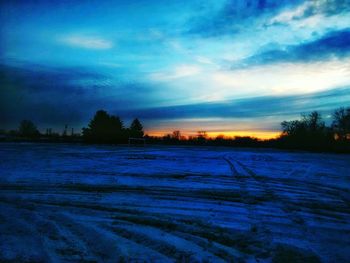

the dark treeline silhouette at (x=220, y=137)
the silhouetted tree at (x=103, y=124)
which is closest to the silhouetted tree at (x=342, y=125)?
the dark treeline silhouette at (x=220, y=137)

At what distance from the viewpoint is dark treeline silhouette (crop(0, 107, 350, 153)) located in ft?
198

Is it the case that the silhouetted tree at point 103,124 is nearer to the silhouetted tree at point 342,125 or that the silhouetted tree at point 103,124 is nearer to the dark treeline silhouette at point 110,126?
the dark treeline silhouette at point 110,126

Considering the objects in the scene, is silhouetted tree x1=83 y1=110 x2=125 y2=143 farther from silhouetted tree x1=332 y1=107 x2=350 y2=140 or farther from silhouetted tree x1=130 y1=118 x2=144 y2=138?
silhouetted tree x1=332 y1=107 x2=350 y2=140

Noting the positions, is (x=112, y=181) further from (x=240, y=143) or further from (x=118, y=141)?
(x=240, y=143)

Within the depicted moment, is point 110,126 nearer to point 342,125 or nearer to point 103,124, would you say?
point 103,124

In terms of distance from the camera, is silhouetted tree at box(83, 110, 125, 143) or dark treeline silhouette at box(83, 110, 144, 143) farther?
silhouetted tree at box(83, 110, 125, 143)

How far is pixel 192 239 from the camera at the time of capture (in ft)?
15.7

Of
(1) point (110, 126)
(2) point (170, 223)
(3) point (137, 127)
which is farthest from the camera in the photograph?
(3) point (137, 127)

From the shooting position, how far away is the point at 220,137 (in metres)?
79.7

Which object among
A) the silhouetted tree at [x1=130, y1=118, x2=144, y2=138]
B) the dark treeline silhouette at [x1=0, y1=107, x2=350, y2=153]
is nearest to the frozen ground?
the dark treeline silhouette at [x1=0, y1=107, x2=350, y2=153]

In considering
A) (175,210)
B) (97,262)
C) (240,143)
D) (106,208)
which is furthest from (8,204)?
(240,143)

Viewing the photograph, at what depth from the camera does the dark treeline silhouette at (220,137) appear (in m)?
60.4

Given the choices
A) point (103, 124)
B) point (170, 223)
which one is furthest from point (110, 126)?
point (170, 223)

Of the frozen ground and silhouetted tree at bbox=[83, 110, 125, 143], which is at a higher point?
silhouetted tree at bbox=[83, 110, 125, 143]
